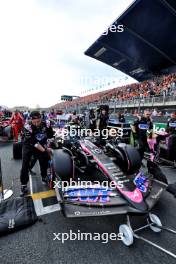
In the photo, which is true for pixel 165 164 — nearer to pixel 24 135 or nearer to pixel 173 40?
Answer: pixel 24 135

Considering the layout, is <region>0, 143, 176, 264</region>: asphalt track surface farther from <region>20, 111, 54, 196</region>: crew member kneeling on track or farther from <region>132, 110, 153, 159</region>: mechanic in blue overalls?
<region>132, 110, 153, 159</region>: mechanic in blue overalls

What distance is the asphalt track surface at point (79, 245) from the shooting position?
1738 millimetres

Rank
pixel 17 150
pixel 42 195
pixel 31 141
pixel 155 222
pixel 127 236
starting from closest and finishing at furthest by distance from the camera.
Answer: pixel 127 236 < pixel 155 222 < pixel 42 195 < pixel 31 141 < pixel 17 150

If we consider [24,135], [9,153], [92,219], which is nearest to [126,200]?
[92,219]

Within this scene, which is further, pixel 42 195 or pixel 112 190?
pixel 42 195

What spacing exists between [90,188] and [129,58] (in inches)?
1135

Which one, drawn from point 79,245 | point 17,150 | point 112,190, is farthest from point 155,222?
point 17,150

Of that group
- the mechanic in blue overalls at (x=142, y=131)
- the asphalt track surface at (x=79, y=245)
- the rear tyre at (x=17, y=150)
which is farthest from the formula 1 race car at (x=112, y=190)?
the rear tyre at (x=17, y=150)

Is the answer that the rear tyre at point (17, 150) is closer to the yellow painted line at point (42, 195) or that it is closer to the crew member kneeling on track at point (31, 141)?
the crew member kneeling on track at point (31, 141)

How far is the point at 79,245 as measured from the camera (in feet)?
→ 6.39

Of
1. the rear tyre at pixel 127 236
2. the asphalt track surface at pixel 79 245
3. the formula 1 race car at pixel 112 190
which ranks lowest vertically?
the asphalt track surface at pixel 79 245

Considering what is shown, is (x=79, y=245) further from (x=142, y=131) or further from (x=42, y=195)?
(x=142, y=131)

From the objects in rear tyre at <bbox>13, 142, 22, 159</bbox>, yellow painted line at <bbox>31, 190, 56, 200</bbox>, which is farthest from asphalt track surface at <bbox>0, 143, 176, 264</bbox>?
rear tyre at <bbox>13, 142, 22, 159</bbox>

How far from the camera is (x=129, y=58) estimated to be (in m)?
27.8
